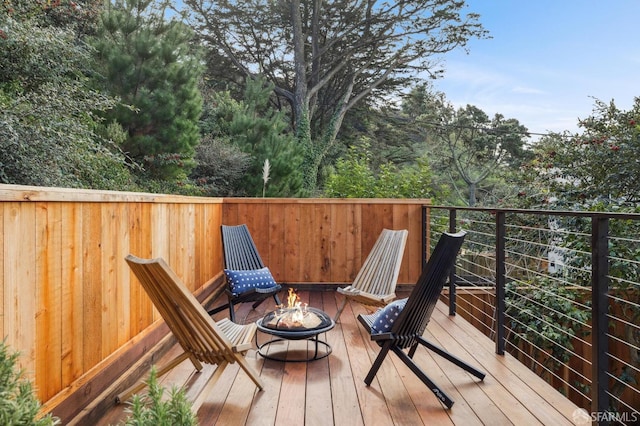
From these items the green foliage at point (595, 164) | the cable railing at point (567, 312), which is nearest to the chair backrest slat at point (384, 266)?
the cable railing at point (567, 312)

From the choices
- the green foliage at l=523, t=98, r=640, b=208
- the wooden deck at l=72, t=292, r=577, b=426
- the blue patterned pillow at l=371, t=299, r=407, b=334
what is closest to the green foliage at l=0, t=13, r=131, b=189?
the wooden deck at l=72, t=292, r=577, b=426

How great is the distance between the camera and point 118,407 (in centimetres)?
224

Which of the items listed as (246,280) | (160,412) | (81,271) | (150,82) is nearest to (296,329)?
(246,280)

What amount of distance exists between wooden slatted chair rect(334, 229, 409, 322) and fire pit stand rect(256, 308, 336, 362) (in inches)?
23.8

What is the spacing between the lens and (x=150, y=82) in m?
7.26

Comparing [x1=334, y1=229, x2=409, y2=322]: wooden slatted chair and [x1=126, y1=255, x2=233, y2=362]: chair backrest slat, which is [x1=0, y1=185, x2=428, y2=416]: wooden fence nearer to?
[x1=126, y1=255, x2=233, y2=362]: chair backrest slat

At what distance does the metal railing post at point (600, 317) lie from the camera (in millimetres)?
1978

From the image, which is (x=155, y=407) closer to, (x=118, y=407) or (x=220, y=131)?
(x=118, y=407)

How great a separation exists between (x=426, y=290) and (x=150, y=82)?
6.47 meters

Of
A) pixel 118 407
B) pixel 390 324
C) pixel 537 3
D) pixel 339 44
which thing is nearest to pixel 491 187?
pixel 537 3

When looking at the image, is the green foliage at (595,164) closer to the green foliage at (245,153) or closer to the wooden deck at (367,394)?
the wooden deck at (367,394)

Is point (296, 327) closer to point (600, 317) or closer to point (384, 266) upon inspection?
point (384, 266)

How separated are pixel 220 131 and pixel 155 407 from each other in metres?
9.64

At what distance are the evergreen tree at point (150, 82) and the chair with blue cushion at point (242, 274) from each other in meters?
3.40
